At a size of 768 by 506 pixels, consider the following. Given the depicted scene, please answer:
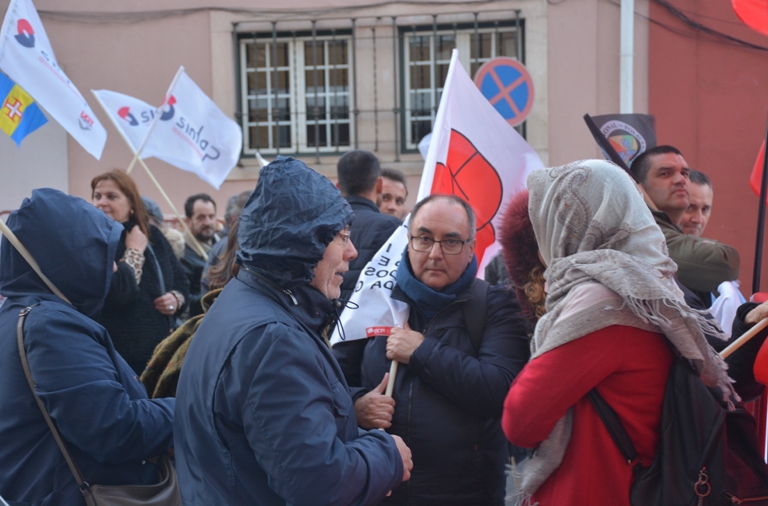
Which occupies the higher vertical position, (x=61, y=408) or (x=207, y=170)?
(x=207, y=170)

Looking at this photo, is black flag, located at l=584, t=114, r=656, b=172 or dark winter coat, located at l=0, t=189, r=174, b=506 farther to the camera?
black flag, located at l=584, t=114, r=656, b=172

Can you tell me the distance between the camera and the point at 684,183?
3.41 metres

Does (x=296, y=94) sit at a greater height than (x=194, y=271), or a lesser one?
greater

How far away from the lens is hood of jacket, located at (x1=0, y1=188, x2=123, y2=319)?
231 cm

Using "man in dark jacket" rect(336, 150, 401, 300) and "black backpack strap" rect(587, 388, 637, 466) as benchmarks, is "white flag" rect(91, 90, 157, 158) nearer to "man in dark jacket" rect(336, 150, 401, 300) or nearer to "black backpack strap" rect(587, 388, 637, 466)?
"man in dark jacket" rect(336, 150, 401, 300)

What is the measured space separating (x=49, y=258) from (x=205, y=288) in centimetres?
204

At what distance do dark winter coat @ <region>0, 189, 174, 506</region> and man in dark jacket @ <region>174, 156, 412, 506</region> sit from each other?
38 centimetres

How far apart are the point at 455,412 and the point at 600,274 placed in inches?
36.0

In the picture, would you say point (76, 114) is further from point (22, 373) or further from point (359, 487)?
point (359, 487)

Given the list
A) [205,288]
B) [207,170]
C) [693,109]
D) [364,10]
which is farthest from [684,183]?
[364,10]

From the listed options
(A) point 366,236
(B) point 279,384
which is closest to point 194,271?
(A) point 366,236

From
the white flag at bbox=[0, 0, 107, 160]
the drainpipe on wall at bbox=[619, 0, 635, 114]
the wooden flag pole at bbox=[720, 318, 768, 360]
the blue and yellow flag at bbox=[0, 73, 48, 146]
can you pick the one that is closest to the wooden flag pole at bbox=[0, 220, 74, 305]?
the wooden flag pole at bbox=[720, 318, 768, 360]

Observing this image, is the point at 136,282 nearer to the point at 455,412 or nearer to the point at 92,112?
the point at 455,412

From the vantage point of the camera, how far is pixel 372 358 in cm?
273
